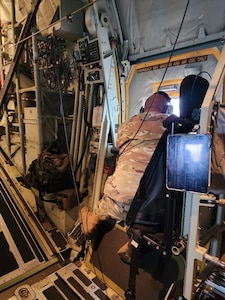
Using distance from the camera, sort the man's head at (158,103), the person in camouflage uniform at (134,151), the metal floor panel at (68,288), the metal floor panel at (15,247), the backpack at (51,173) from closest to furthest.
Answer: the person in camouflage uniform at (134,151)
the man's head at (158,103)
the metal floor panel at (68,288)
the metal floor panel at (15,247)
the backpack at (51,173)

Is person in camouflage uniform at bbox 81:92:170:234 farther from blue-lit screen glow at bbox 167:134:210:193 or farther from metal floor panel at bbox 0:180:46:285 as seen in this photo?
metal floor panel at bbox 0:180:46:285

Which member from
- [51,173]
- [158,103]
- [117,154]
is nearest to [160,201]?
[158,103]

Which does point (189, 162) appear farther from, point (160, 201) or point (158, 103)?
point (158, 103)

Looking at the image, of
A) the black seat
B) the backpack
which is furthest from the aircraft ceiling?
the backpack

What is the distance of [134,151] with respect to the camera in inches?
64.8

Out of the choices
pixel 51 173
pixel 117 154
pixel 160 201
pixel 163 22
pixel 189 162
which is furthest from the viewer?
pixel 51 173

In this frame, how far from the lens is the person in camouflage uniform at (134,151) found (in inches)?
62.6

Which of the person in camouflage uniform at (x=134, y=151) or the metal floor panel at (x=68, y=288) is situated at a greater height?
the person in camouflage uniform at (x=134, y=151)

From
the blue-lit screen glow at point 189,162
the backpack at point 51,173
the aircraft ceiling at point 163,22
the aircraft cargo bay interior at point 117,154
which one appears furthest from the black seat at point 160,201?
the backpack at point 51,173

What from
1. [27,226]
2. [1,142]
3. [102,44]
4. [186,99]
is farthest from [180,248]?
[1,142]

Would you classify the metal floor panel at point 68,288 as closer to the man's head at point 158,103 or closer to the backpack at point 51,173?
the backpack at point 51,173

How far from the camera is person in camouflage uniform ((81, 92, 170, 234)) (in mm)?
1591

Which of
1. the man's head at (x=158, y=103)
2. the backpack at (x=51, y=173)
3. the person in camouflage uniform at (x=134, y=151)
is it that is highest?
the man's head at (x=158, y=103)

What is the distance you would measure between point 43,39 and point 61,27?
0.64 m
